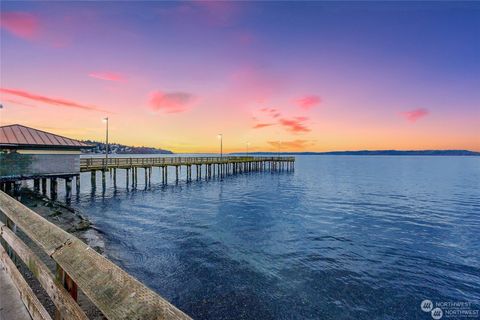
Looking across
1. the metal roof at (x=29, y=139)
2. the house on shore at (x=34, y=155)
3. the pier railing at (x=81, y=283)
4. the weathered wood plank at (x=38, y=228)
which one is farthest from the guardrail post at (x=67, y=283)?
the metal roof at (x=29, y=139)

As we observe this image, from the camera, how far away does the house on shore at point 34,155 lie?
21.4 meters

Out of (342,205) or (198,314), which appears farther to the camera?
(342,205)

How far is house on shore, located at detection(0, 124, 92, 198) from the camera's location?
21.4 metres

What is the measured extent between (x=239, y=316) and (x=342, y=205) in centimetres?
2198

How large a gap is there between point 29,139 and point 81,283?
27.9 metres

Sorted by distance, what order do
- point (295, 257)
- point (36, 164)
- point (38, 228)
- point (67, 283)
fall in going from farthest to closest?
point (36, 164)
point (295, 257)
point (38, 228)
point (67, 283)

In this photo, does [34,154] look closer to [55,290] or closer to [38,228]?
[38,228]

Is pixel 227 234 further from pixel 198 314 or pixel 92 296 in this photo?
pixel 92 296

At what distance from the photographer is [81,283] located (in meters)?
1.62

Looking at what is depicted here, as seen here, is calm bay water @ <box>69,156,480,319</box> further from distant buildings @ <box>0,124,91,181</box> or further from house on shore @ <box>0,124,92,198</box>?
distant buildings @ <box>0,124,91,181</box>

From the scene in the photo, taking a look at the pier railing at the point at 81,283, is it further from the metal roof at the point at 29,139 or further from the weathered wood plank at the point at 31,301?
the metal roof at the point at 29,139

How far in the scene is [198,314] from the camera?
332 inches

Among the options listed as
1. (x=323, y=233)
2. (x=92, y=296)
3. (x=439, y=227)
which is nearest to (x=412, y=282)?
(x=323, y=233)

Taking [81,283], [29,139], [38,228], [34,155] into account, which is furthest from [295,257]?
[29,139]
